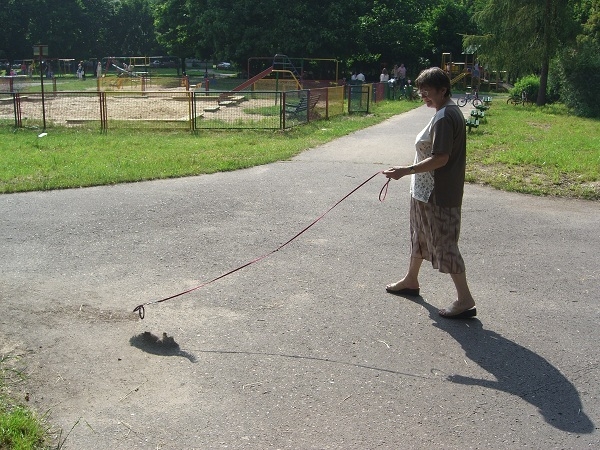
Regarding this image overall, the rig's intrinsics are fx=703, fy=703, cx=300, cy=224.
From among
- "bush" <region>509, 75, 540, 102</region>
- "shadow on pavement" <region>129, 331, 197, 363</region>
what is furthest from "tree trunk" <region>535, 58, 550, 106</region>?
"shadow on pavement" <region>129, 331, 197, 363</region>

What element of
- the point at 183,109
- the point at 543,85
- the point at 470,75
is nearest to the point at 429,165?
the point at 183,109

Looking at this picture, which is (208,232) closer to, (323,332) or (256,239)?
(256,239)

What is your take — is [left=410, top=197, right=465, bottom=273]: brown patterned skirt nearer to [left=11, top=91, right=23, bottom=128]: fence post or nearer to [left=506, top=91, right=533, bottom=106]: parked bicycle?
[left=11, top=91, right=23, bottom=128]: fence post

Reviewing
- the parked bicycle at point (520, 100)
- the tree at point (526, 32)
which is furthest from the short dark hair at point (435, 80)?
the parked bicycle at point (520, 100)

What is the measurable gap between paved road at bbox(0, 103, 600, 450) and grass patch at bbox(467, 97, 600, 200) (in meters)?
1.84

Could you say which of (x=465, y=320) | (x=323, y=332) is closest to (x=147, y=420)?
(x=323, y=332)

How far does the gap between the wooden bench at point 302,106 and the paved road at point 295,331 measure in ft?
32.8

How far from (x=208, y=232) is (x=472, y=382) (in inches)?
167

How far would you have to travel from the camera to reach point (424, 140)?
17.4 feet

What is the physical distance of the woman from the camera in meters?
5.05

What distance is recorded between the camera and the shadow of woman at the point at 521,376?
4.01m

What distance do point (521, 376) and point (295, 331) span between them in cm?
159

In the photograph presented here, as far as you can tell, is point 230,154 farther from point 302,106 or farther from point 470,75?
point 470,75

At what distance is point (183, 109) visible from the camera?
2355cm
